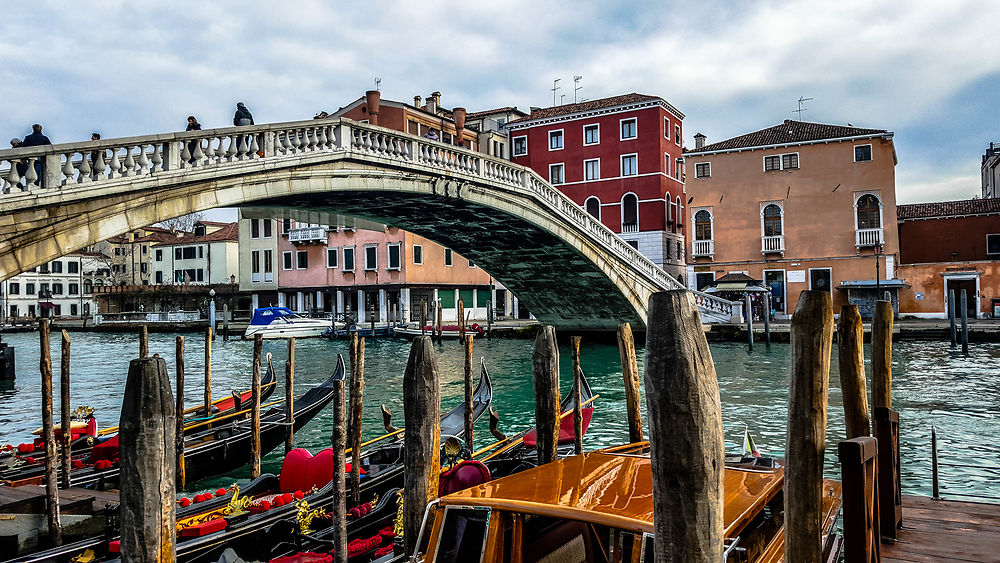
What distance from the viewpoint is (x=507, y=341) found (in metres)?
18.2

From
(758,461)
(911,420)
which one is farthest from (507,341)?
(758,461)

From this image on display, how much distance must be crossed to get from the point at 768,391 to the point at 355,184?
5978 millimetres

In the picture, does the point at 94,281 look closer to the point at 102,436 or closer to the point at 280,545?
the point at 102,436

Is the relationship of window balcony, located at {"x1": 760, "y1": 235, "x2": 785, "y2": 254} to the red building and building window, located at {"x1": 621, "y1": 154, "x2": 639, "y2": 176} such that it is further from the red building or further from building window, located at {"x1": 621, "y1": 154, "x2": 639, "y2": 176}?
building window, located at {"x1": 621, "y1": 154, "x2": 639, "y2": 176}

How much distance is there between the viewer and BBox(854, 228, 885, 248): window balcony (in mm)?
17319

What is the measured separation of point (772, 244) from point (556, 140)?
707 cm

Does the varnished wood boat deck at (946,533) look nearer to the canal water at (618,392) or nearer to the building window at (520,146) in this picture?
the canal water at (618,392)

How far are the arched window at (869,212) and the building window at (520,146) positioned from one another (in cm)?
955

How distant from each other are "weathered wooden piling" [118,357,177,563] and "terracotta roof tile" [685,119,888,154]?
1795 cm

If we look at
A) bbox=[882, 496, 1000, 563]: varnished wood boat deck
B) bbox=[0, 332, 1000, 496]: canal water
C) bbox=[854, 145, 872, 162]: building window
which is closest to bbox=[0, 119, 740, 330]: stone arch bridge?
bbox=[0, 332, 1000, 496]: canal water

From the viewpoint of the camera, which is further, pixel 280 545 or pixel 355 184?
pixel 355 184

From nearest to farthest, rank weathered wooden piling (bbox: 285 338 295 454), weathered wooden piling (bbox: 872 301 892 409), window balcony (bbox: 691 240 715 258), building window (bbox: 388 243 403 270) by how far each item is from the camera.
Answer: weathered wooden piling (bbox: 872 301 892 409)
weathered wooden piling (bbox: 285 338 295 454)
window balcony (bbox: 691 240 715 258)
building window (bbox: 388 243 403 270)

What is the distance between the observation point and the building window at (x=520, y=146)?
2275 cm

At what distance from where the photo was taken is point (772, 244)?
18.5 metres
